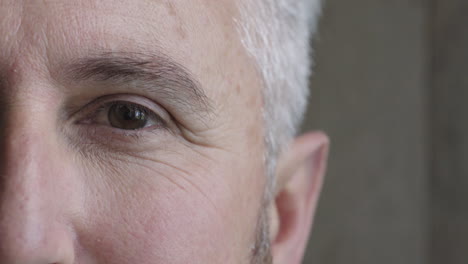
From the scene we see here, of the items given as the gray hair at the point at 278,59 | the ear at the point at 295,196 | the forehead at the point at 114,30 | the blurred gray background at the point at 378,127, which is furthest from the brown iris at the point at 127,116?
the blurred gray background at the point at 378,127

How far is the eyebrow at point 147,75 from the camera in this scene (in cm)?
90

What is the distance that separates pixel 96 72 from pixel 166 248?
0.28 meters

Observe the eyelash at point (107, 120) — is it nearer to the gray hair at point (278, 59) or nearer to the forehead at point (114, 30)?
the forehead at point (114, 30)

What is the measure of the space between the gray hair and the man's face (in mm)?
57

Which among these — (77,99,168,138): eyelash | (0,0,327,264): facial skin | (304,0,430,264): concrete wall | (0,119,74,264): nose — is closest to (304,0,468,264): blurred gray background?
(304,0,430,264): concrete wall

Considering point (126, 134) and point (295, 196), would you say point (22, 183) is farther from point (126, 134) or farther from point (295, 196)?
point (295, 196)

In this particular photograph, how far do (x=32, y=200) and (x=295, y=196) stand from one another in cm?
66

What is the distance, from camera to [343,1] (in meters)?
2.42

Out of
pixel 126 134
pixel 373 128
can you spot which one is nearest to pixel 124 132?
pixel 126 134

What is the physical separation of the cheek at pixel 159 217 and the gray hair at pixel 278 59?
0.18 meters

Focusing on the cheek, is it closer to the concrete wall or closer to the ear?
the ear

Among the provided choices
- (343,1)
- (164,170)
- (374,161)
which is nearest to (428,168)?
(374,161)

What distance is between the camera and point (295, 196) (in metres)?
1.36

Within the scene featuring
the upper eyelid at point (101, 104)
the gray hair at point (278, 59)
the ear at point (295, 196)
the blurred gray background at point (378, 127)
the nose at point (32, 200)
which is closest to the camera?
the nose at point (32, 200)
